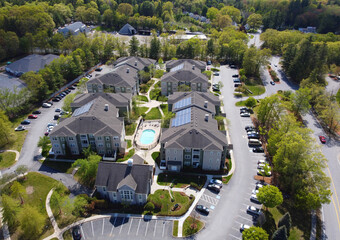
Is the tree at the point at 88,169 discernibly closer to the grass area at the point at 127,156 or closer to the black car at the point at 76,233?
the grass area at the point at 127,156

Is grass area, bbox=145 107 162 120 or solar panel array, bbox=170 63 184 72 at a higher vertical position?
solar panel array, bbox=170 63 184 72

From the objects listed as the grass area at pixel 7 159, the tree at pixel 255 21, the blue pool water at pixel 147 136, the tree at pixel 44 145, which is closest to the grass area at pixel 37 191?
the grass area at pixel 7 159

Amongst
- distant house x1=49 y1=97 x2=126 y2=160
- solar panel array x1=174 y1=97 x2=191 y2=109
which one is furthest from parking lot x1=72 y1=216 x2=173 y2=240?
solar panel array x1=174 y1=97 x2=191 y2=109

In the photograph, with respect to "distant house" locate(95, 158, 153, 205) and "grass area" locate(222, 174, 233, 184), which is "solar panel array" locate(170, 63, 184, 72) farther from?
"distant house" locate(95, 158, 153, 205)

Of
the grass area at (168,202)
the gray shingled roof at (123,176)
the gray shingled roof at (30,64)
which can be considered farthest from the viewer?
the gray shingled roof at (30,64)

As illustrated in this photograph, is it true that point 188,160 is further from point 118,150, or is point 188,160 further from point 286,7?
point 286,7

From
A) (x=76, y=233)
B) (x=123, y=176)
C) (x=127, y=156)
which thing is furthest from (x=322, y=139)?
(x=76, y=233)
